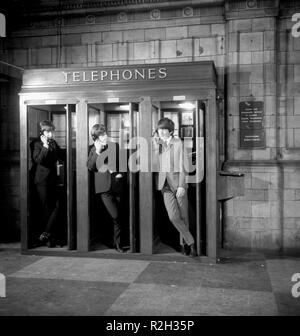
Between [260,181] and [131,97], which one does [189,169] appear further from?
[260,181]

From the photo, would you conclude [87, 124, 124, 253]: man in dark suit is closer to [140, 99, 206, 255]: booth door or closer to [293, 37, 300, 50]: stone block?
[140, 99, 206, 255]: booth door

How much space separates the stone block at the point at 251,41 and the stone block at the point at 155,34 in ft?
4.70

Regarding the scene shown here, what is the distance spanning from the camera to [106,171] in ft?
22.7

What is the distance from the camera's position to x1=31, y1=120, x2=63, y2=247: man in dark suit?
278 inches

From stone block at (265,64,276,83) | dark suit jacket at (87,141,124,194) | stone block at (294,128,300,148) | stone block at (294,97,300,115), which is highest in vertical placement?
stone block at (265,64,276,83)

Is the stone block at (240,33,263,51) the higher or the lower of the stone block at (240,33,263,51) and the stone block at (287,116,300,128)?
the higher

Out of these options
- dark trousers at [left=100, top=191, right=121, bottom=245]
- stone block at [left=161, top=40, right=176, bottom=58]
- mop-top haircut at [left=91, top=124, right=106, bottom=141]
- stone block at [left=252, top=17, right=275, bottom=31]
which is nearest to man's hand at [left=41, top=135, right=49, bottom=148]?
mop-top haircut at [left=91, top=124, right=106, bottom=141]

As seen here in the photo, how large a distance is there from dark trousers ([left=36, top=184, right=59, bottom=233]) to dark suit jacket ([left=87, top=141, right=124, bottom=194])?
841 mm

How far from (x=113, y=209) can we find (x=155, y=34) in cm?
340

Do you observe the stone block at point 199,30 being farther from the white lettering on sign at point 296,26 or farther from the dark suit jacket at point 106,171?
the dark suit jacket at point 106,171

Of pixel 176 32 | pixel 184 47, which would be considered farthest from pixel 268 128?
pixel 176 32

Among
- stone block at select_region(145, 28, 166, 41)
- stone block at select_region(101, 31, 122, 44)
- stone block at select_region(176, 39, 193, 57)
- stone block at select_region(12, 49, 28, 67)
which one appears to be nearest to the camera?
stone block at select_region(176, 39, 193, 57)

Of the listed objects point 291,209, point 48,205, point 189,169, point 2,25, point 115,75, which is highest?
point 2,25

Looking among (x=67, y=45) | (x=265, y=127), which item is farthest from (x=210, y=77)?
(x=67, y=45)
